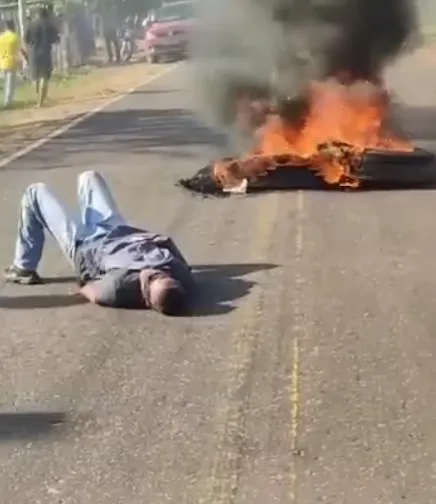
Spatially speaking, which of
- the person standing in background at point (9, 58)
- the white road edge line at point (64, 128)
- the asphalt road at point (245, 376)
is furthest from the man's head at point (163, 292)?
the person standing in background at point (9, 58)

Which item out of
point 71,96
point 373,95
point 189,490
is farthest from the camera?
point 71,96

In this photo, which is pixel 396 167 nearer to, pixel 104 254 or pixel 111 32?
pixel 104 254

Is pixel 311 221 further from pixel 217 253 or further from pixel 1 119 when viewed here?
pixel 1 119

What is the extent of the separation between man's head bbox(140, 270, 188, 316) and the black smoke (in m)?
6.13

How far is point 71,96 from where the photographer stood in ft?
93.7

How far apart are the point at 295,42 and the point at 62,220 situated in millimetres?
5870

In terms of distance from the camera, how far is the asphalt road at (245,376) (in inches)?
199

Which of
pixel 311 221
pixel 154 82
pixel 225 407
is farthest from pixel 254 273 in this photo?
pixel 154 82

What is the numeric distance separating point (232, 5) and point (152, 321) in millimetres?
7016

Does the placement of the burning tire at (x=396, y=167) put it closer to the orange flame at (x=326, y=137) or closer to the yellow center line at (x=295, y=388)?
the orange flame at (x=326, y=137)

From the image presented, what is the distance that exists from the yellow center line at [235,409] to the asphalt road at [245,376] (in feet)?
0.04

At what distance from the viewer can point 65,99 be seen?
91.0ft

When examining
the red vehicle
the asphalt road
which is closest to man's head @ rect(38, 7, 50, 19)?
the red vehicle

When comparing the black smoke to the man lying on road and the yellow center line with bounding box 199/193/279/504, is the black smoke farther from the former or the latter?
the man lying on road
